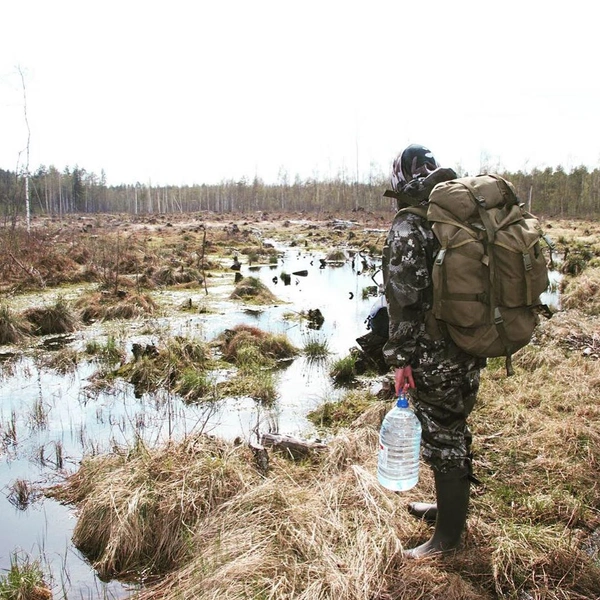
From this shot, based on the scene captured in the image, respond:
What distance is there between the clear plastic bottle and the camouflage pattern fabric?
323 mm

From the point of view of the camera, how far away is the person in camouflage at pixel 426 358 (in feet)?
8.83

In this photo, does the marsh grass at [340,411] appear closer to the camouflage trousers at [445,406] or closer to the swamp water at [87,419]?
the swamp water at [87,419]

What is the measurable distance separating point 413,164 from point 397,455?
1.75m

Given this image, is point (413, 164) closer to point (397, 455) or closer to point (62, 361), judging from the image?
point (397, 455)

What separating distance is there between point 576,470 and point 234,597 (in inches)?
104

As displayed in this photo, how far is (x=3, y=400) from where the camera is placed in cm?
648

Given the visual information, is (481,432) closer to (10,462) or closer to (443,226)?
(443,226)

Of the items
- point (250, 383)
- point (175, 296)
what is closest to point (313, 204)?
point (175, 296)

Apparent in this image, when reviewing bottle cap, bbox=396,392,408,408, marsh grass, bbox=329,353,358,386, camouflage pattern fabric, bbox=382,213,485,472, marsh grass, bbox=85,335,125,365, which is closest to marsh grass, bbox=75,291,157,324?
marsh grass, bbox=85,335,125,365

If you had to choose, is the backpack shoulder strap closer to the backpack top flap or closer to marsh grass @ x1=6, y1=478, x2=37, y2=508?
the backpack top flap

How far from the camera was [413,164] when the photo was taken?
2.94 meters

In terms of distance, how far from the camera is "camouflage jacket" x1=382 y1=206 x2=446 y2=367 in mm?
2670

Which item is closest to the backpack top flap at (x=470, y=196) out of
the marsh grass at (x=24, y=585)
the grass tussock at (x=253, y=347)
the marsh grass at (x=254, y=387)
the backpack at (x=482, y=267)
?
the backpack at (x=482, y=267)

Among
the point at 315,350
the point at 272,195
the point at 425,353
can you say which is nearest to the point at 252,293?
the point at 315,350
